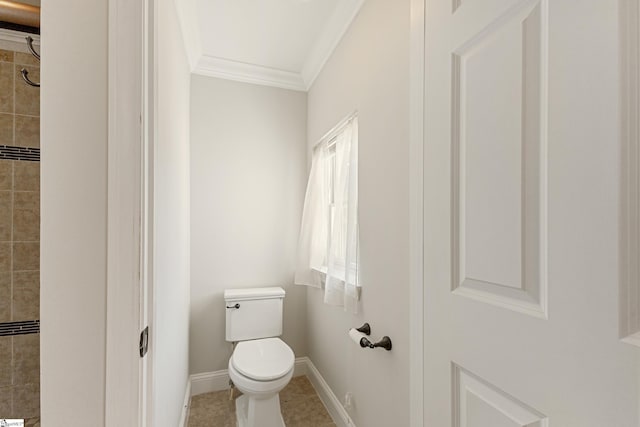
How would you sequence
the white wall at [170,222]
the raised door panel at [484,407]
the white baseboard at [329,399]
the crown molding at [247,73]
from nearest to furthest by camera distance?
the raised door panel at [484,407]
the white wall at [170,222]
the white baseboard at [329,399]
the crown molding at [247,73]

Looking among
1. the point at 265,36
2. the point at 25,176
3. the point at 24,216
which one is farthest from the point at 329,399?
the point at 265,36

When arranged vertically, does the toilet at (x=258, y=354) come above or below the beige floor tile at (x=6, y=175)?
below

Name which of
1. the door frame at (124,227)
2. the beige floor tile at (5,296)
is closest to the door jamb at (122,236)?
the door frame at (124,227)

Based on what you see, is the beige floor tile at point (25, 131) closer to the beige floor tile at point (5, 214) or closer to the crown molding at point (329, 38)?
the beige floor tile at point (5, 214)

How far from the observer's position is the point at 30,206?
5.31 feet

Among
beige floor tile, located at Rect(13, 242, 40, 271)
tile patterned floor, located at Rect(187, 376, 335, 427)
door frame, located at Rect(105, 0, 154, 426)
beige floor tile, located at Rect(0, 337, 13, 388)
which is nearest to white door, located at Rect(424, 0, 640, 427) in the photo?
door frame, located at Rect(105, 0, 154, 426)

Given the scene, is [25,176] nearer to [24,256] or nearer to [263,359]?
[24,256]

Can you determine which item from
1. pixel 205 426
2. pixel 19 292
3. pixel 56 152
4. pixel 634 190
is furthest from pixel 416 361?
pixel 19 292

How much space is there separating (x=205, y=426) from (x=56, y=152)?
1.88 metres

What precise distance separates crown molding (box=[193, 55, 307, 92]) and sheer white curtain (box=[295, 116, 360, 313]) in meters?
0.67

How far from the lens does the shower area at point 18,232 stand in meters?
1.58

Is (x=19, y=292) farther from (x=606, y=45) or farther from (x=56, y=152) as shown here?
(x=606, y=45)

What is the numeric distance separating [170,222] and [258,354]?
1003mm

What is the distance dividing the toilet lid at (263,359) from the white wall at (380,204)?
0.36 meters
